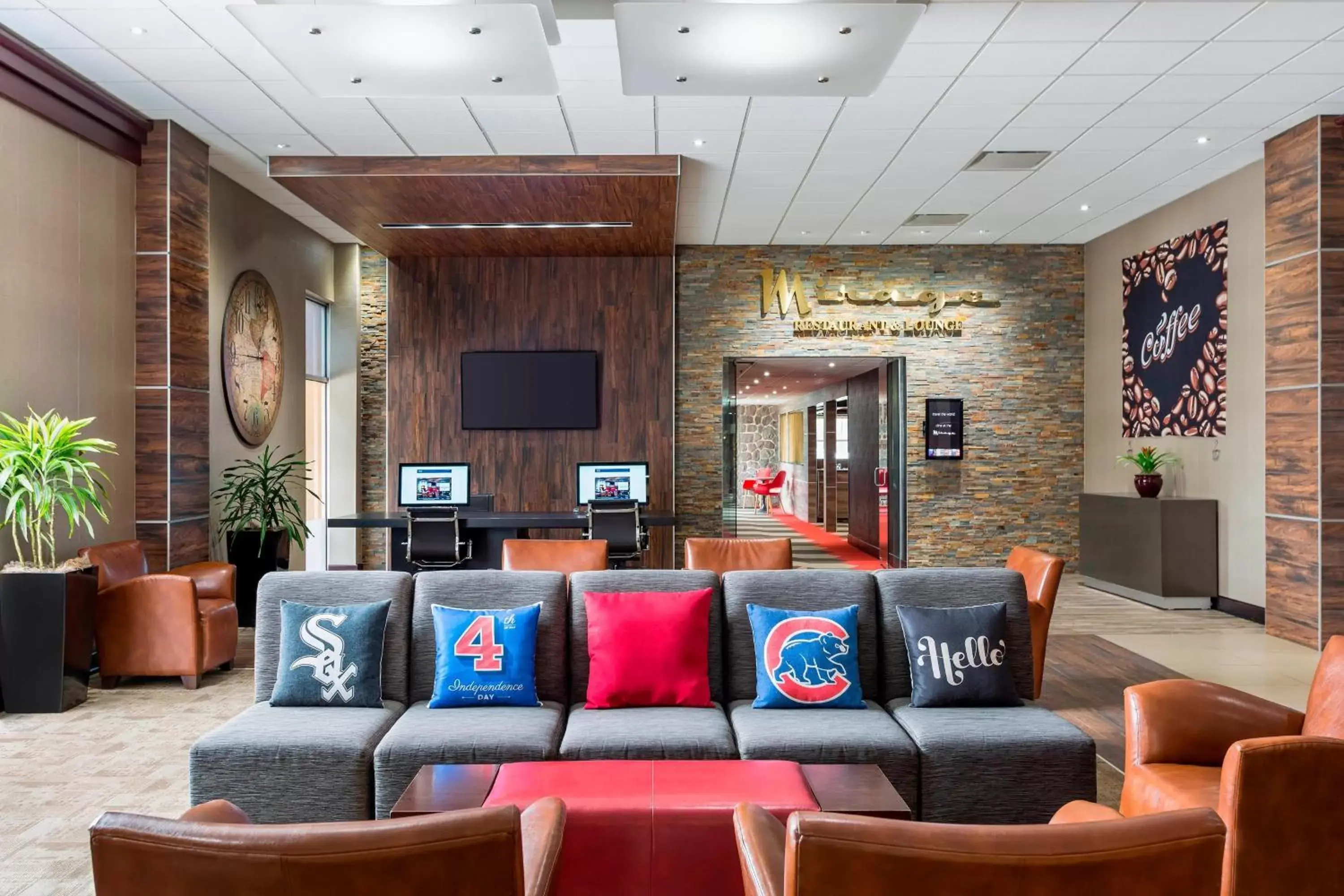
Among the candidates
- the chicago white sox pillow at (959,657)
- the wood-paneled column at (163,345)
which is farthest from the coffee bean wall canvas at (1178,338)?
the wood-paneled column at (163,345)

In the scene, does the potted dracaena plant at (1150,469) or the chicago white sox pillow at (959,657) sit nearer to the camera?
the chicago white sox pillow at (959,657)

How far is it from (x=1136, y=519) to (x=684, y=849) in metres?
6.98

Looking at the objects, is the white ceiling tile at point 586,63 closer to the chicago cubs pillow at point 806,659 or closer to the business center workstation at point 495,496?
the business center workstation at point 495,496

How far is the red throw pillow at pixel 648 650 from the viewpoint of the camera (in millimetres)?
3367

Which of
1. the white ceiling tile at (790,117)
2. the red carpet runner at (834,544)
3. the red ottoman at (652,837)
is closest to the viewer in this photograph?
the red ottoman at (652,837)

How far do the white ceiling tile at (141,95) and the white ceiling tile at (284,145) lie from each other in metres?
0.61

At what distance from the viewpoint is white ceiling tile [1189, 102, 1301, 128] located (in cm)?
602

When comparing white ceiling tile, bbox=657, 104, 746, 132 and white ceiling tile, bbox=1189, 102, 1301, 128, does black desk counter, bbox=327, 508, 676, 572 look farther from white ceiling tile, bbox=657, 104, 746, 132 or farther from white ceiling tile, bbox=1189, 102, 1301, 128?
white ceiling tile, bbox=1189, 102, 1301, 128

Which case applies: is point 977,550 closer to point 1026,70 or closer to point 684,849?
point 1026,70

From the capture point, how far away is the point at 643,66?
4.66m

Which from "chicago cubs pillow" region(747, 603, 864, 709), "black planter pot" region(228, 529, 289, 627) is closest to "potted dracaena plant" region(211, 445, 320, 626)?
"black planter pot" region(228, 529, 289, 627)

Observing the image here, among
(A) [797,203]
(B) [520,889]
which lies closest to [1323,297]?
(A) [797,203]

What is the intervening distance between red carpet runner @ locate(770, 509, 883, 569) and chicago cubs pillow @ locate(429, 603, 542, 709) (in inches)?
211

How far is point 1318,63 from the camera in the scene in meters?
5.34
